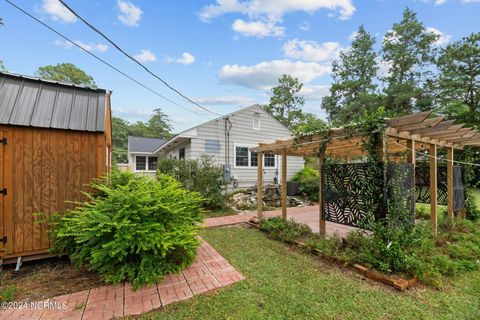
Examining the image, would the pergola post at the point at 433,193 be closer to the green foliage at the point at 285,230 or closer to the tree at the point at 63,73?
the green foliage at the point at 285,230

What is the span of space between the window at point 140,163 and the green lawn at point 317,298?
15376 millimetres

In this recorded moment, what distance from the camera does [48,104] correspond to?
11.7 feet

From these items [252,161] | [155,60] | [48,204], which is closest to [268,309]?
[48,204]

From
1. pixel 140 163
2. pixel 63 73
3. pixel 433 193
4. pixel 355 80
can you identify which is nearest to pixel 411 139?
pixel 433 193

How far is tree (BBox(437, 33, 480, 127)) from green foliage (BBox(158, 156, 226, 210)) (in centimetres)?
1771

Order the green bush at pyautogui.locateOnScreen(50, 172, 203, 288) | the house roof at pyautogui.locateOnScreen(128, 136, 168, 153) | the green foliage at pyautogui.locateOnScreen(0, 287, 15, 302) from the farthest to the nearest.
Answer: the house roof at pyautogui.locateOnScreen(128, 136, 168, 153), the green bush at pyautogui.locateOnScreen(50, 172, 203, 288), the green foliage at pyautogui.locateOnScreen(0, 287, 15, 302)

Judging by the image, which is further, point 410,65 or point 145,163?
point 410,65

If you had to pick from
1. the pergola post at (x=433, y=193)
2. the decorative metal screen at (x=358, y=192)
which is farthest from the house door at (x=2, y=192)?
the pergola post at (x=433, y=193)

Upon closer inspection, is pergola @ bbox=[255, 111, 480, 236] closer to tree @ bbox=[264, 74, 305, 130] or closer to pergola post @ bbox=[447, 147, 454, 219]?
pergola post @ bbox=[447, 147, 454, 219]

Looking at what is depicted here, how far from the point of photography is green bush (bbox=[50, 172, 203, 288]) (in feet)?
8.67

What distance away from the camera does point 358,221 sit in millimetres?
3607

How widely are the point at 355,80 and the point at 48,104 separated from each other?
23.3 m

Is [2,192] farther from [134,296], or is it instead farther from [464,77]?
[464,77]

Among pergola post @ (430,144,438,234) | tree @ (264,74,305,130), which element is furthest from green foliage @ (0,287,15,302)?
tree @ (264,74,305,130)
